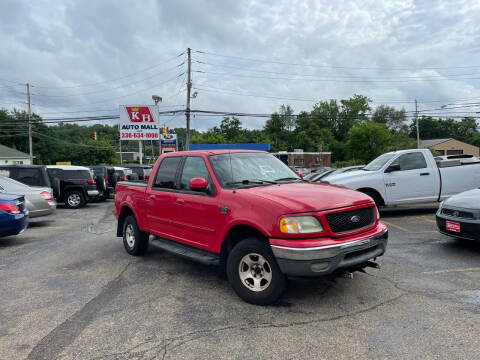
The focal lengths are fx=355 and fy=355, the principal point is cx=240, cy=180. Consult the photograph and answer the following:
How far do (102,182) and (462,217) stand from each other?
48.2 ft

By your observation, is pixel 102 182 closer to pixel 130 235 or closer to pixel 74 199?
pixel 74 199

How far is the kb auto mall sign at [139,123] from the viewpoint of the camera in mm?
29297

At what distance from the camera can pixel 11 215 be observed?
287 inches

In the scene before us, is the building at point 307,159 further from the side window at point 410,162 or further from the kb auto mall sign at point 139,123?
the side window at point 410,162

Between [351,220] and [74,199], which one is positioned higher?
[351,220]

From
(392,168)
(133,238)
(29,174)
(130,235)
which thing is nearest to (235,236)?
(133,238)

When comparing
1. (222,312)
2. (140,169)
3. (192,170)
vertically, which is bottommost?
(222,312)

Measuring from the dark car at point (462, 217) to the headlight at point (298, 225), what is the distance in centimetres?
353

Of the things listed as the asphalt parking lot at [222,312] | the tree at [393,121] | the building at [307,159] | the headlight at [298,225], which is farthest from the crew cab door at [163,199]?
the tree at [393,121]

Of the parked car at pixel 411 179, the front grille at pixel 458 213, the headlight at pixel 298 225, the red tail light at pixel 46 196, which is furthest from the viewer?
the red tail light at pixel 46 196

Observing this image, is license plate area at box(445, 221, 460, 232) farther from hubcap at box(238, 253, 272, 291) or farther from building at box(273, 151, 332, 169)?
building at box(273, 151, 332, 169)

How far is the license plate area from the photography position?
5.93 m

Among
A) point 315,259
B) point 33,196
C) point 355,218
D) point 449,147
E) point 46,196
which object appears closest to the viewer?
point 315,259

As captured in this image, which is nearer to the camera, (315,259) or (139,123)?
(315,259)
